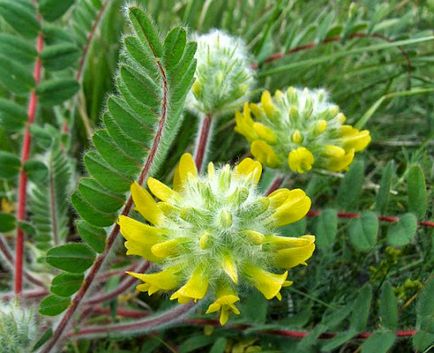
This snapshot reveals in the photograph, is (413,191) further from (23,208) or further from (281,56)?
(23,208)

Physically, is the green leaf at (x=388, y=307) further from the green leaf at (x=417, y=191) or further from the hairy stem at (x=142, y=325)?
the hairy stem at (x=142, y=325)

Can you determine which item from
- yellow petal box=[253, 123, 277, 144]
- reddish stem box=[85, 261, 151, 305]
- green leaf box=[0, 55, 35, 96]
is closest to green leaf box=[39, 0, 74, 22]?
green leaf box=[0, 55, 35, 96]

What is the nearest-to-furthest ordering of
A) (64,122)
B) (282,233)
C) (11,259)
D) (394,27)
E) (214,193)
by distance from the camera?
(214,193) < (282,233) < (11,259) < (64,122) < (394,27)

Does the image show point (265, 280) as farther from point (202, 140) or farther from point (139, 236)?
point (202, 140)

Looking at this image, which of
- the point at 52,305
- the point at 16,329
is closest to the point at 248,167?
the point at 52,305

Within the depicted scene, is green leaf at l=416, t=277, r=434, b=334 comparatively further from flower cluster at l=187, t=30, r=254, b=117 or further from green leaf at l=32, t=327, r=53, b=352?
green leaf at l=32, t=327, r=53, b=352

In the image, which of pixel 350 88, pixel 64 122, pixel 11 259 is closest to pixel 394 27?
pixel 350 88

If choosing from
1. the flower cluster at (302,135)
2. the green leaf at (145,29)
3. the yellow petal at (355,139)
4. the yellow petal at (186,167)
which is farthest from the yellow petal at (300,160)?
the green leaf at (145,29)
